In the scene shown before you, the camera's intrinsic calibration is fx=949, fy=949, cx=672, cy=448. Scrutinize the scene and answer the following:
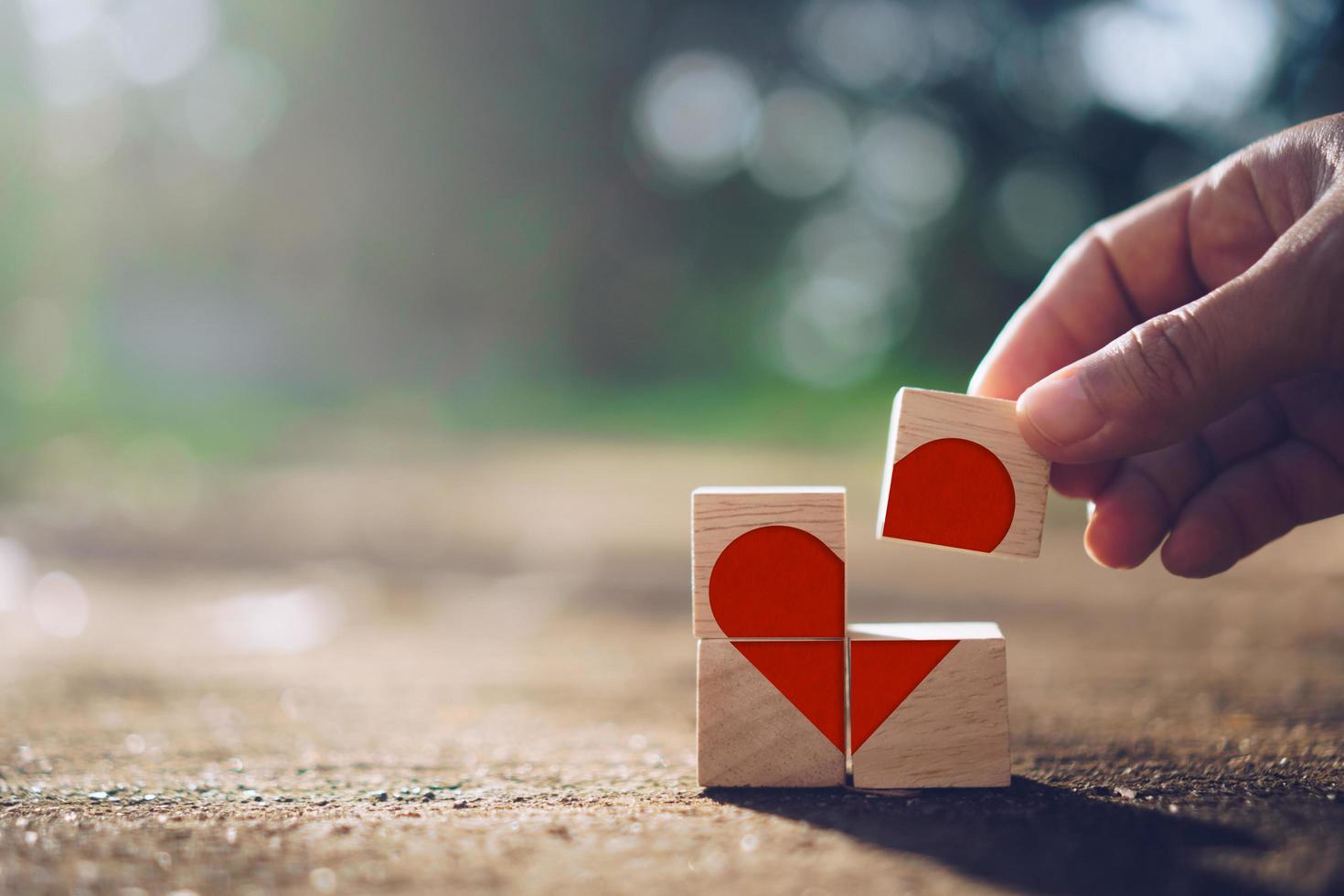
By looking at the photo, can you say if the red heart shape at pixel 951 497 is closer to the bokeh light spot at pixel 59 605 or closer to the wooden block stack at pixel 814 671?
the wooden block stack at pixel 814 671

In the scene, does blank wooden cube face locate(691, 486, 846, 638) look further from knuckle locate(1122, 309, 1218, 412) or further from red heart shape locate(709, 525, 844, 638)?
knuckle locate(1122, 309, 1218, 412)

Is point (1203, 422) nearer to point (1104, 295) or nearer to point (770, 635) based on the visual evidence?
point (1104, 295)

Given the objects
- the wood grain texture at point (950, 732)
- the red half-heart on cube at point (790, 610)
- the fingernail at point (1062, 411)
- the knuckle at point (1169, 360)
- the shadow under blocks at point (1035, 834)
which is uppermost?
the knuckle at point (1169, 360)

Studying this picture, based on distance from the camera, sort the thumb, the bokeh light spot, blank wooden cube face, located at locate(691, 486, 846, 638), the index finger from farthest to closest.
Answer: the bokeh light spot < the index finger < blank wooden cube face, located at locate(691, 486, 846, 638) < the thumb

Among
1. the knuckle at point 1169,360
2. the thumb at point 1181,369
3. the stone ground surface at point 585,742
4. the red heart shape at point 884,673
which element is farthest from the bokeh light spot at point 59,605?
the knuckle at point 1169,360

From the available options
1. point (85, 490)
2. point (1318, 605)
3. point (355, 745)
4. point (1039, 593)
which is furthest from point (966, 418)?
point (85, 490)

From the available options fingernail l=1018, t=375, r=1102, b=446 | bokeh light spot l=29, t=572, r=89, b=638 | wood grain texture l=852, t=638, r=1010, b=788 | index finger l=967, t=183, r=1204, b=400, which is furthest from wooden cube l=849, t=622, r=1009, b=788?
bokeh light spot l=29, t=572, r=89, b=638

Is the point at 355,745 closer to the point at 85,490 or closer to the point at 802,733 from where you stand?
the point at 802,733
